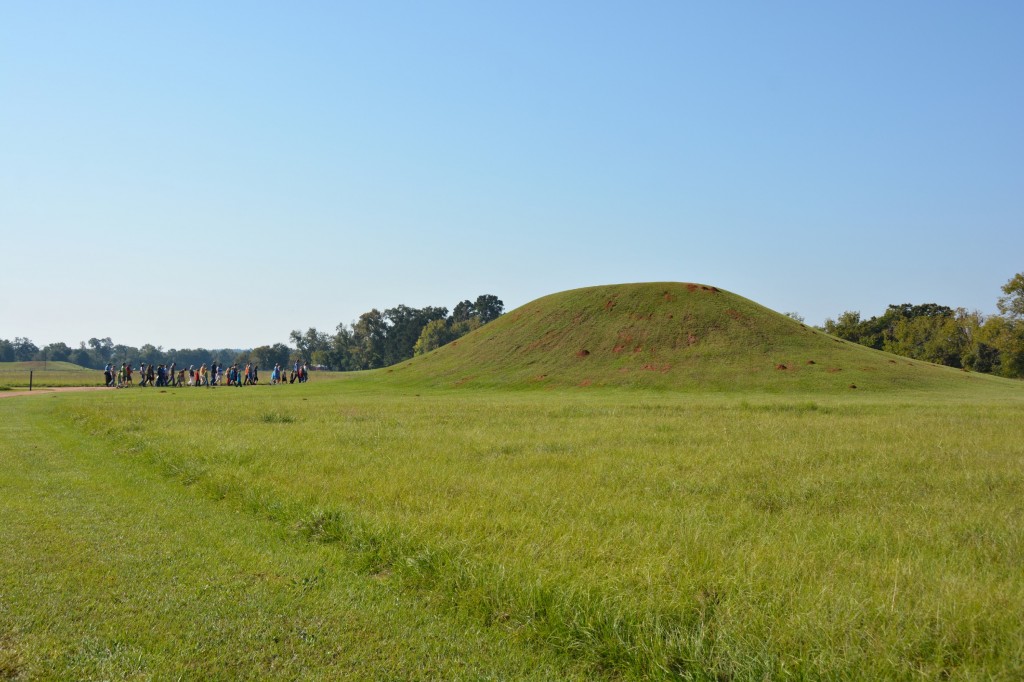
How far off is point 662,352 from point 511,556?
64455 mm

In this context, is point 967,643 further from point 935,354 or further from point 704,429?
point 935,354

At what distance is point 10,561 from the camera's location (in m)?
7.84

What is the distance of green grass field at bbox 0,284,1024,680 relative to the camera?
549 centimetres

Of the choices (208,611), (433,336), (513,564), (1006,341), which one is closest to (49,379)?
(433,336)

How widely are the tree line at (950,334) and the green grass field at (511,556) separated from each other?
10904cm

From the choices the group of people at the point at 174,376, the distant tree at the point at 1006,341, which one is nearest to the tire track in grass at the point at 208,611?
the group of people at the point at 174,376

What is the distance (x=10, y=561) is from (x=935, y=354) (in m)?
143

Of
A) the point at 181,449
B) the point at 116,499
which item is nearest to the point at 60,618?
the point at 116,499

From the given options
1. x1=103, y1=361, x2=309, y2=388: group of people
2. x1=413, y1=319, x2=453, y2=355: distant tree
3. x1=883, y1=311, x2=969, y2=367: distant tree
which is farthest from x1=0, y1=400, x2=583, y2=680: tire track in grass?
x1=413, y1=319, x2=453, y2=355: distant tree

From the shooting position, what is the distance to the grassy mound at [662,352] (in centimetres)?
6188

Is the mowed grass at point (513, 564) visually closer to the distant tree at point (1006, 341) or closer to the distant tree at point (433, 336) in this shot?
the distant tree at point (1006, 341)

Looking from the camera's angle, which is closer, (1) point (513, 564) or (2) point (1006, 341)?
(1) point (513, 564)

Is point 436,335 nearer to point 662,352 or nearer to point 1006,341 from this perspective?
point 662,352

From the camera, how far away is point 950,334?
407 feet
